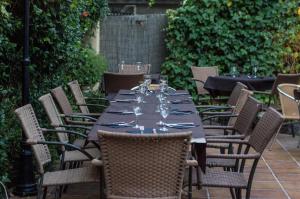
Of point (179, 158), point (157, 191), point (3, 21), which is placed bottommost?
point (157, 191)

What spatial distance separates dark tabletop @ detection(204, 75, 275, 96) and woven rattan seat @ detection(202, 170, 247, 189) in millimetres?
4200

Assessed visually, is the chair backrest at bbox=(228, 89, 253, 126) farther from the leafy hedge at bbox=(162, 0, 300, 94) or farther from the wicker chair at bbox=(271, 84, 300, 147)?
the leafy hedge at bbox=(162, 0, 300, 94)

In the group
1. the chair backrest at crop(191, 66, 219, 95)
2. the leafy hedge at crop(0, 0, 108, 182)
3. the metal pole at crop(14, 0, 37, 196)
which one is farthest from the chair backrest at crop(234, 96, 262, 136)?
the chair backrest at crop(191, 66, 219, 95)

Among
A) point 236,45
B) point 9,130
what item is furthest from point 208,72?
point 9,130

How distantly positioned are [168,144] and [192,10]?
7395 mm

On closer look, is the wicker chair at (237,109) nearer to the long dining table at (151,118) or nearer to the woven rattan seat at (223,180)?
the long dining table at (151,118)

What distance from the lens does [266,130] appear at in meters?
4.01

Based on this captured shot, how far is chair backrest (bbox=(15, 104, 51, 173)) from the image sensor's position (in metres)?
3.98

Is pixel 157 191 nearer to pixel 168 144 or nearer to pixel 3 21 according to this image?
pixel 168 144

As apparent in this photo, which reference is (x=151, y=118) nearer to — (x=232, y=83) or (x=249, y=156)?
(x=249, y=156)

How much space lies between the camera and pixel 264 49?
10.4 m

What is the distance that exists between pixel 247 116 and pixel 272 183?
3.80 feet

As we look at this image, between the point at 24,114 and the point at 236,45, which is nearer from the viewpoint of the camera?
the point at 24,114

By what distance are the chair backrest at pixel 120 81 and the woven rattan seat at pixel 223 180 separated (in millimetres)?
3495
